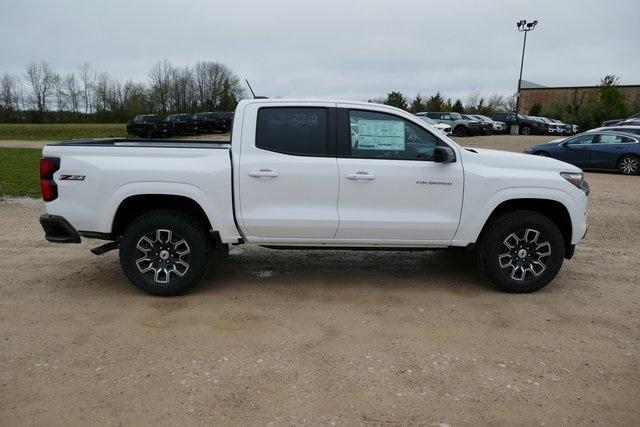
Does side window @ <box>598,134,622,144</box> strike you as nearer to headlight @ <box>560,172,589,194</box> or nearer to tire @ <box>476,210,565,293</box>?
headlight @ <box>560,172,589,194</box>

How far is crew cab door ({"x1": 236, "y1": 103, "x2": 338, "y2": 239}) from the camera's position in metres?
4.84

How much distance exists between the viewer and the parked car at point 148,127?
30750 millimetres

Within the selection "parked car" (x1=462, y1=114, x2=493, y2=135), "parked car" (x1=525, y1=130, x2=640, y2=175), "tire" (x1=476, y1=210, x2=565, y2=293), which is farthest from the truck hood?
"parked car" (x1=462, y1=114, x2=493, y2=135)

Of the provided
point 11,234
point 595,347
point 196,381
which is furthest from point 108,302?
point 595,347

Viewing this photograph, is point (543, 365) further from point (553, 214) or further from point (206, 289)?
point (206, 289)

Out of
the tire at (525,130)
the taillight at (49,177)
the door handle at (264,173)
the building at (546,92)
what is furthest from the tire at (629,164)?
the building at (546,92)

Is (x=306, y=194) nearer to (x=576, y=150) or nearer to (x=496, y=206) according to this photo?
(x=496, y=206)

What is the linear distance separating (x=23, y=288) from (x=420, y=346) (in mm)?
3960

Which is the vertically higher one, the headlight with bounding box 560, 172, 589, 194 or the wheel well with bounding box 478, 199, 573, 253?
the headlight with bounding box 560, 172, 589, 194

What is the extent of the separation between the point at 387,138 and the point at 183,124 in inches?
1161

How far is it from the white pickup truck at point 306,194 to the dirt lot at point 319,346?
1.59 feet

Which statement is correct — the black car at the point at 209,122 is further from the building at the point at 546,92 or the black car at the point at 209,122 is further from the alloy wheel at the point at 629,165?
the building at the point at 546,92

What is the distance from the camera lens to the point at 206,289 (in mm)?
5219

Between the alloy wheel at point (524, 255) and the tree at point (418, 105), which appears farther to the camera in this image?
the tree at point (418, 105)
